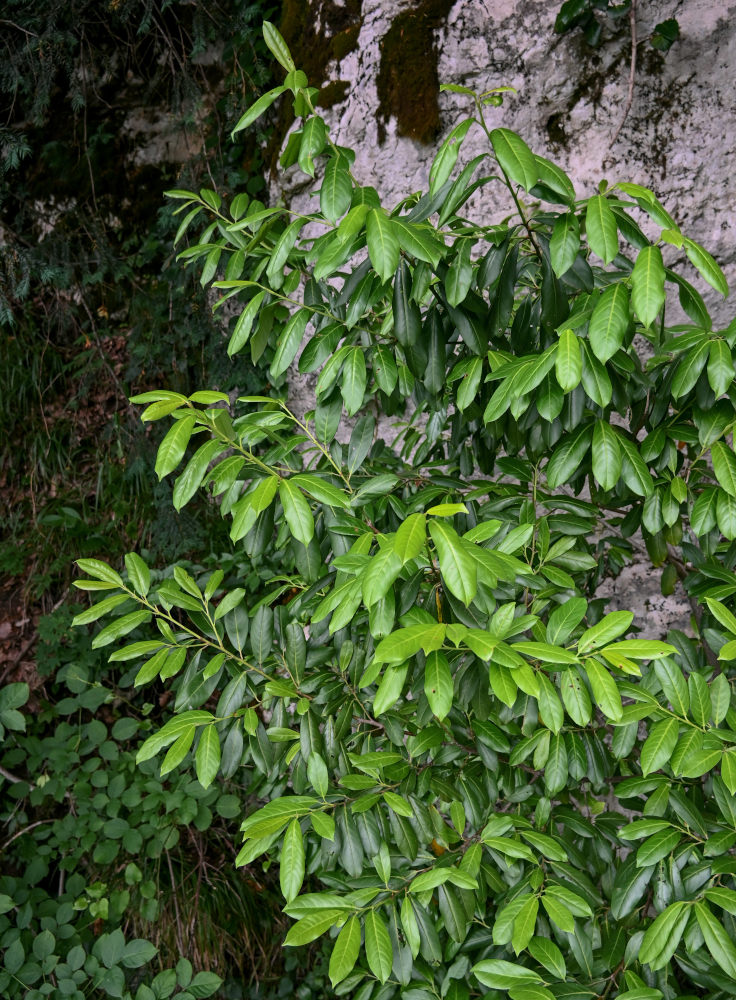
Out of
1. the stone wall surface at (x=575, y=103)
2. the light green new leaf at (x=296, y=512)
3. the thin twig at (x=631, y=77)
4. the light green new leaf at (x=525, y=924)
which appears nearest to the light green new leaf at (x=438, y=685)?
the light green new leaf at (x=296, y=512)

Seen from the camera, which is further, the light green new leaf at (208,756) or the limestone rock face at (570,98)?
the limestone rock face at (570,98)

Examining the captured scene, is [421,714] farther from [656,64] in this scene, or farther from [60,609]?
[60,609]

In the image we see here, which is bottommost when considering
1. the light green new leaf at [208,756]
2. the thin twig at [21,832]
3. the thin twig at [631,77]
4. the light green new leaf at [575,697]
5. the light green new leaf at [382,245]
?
the thin twig at [21,832]

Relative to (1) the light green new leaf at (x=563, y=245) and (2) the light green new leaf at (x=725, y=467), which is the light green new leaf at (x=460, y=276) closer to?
(1) the light green new leaf at (x=563, y=245)

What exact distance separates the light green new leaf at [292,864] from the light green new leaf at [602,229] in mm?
886

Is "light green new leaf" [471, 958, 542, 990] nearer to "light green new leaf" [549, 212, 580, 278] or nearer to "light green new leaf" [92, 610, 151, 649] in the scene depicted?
"light green new leaf" [92, 610, 151, 649]

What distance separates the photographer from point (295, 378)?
95.1 inches

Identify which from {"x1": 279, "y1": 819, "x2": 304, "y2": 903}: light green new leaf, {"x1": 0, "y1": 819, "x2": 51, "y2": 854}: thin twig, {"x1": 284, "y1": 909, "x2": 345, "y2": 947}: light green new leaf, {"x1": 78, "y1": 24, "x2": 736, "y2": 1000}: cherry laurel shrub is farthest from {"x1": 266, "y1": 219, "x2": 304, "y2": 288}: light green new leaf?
{"x1": 0, "y1": 819, "x2": 51, "y2": 854}: thin twig

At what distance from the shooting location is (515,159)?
93 centimetres

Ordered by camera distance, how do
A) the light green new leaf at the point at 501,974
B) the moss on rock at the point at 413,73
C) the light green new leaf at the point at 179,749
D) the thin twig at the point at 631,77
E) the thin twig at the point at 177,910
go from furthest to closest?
the thin twig at the point at 177,910 < the moss on rock at the point at 413,73 < the thin twig at the point at 631,77 < the light green new leaf at the point at 179,749 < the light green new leaf at the point at 501,974

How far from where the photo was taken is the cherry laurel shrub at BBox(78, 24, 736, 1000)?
3.17 ft

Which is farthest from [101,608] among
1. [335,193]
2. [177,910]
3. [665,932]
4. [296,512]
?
[177,910]

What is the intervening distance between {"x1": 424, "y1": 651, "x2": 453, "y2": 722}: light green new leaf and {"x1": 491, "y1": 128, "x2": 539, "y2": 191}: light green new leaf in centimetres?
61

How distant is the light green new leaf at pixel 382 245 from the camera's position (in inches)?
37.6
